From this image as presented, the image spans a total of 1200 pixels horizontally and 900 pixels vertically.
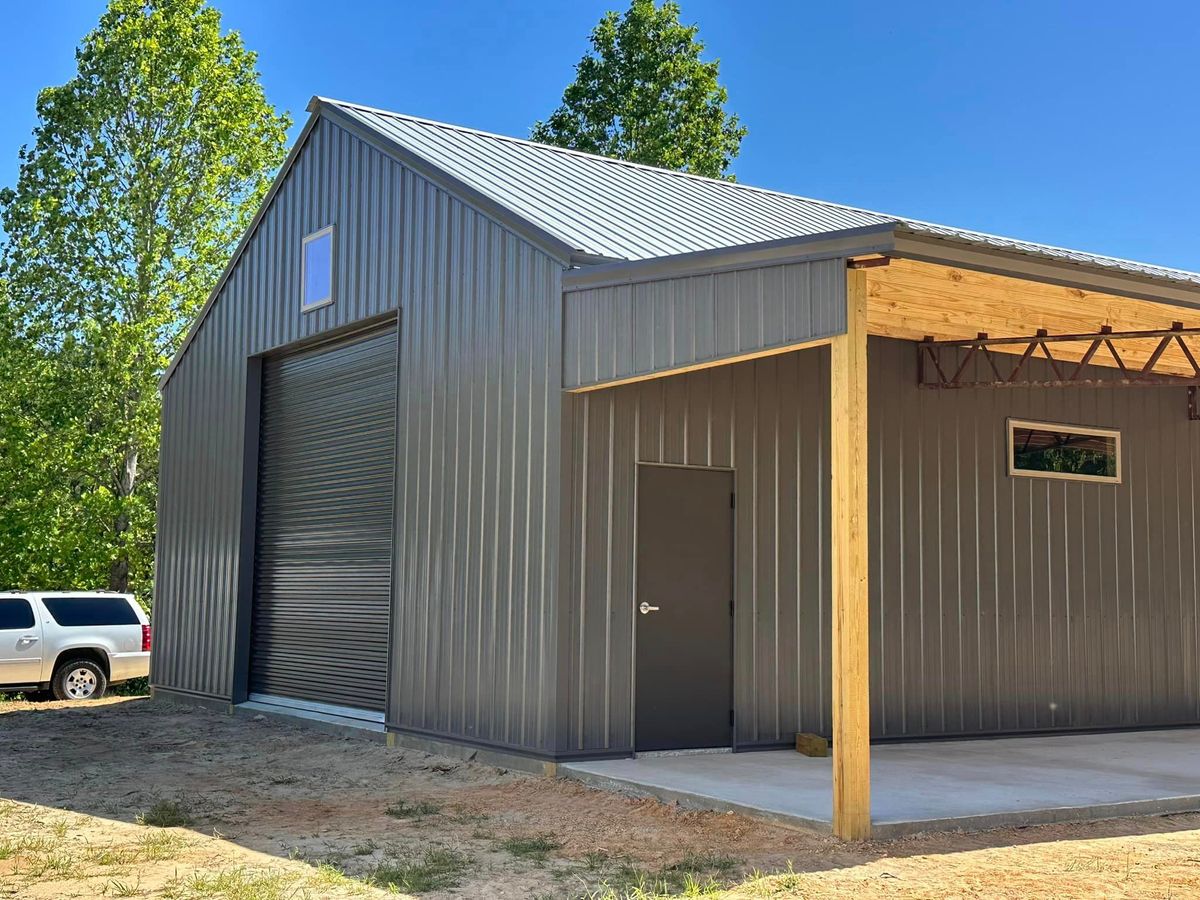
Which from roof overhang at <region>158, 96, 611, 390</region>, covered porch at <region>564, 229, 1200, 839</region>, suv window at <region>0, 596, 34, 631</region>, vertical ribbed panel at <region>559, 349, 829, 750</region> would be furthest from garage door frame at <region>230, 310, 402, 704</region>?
covered porch at <region>564, 229, 1200, 839</region>

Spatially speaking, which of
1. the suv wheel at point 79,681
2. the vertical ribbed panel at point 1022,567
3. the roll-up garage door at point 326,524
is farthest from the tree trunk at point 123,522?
the vertical ribbed panel at point 1022,567

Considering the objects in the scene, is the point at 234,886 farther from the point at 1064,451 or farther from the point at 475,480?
the point at 1064,451

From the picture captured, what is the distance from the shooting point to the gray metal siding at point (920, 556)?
10.1 metres

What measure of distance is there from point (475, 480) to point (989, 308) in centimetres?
425

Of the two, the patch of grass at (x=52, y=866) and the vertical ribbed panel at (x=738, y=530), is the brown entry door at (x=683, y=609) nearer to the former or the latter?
the vertical ribbed panel at (x=738, y=530)

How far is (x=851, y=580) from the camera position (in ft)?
23.9

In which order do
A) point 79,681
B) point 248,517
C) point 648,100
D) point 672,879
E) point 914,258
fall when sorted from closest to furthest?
point 672,879 → point 914,258 → point 248,517 → point 79,681 → point 648,100

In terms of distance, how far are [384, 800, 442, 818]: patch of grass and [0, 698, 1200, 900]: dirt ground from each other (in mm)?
20

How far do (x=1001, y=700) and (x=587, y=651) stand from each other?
14.7 feet

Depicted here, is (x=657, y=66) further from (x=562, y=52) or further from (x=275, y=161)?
(x=275, y=161)

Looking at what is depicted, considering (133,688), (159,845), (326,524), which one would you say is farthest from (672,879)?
(133,688)

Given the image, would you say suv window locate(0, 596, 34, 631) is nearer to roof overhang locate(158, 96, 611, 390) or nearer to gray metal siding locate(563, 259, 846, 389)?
roof overhang locate(158, 96, 611, 390)

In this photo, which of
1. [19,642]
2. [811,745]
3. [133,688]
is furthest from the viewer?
[133,688]

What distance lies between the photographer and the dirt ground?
639 cm
